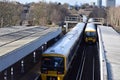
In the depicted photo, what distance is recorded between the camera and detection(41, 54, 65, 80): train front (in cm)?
1870

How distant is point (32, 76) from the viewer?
20141 millimetres

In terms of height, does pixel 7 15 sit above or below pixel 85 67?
above

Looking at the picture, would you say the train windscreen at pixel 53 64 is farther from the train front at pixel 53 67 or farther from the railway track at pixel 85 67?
the railway track at pixel 85 67

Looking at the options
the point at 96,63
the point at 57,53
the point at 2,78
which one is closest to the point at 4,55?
the point at 2,78

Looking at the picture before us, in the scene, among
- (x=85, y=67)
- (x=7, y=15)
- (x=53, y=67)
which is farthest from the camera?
(x=7, y=15)

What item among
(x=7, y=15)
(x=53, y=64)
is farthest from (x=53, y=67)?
(x=7, y=15)

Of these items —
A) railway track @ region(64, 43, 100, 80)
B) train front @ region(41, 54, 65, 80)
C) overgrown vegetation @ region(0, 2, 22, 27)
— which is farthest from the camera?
overgrown vegetation @ region(0, 2, 22, 27)

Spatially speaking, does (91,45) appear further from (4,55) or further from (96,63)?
(4,55)

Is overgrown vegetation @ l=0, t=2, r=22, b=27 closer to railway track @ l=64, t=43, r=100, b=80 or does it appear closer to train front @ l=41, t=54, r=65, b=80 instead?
railway track @ l=64, t=43, r=100, b=80

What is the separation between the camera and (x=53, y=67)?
736 inches

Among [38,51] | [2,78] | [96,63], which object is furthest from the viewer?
[96,63]

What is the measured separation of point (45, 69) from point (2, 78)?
4341 mm

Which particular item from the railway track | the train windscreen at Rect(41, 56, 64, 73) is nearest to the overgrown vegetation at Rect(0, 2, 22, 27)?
the railway track

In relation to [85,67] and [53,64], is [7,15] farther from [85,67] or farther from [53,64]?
[53,64]
